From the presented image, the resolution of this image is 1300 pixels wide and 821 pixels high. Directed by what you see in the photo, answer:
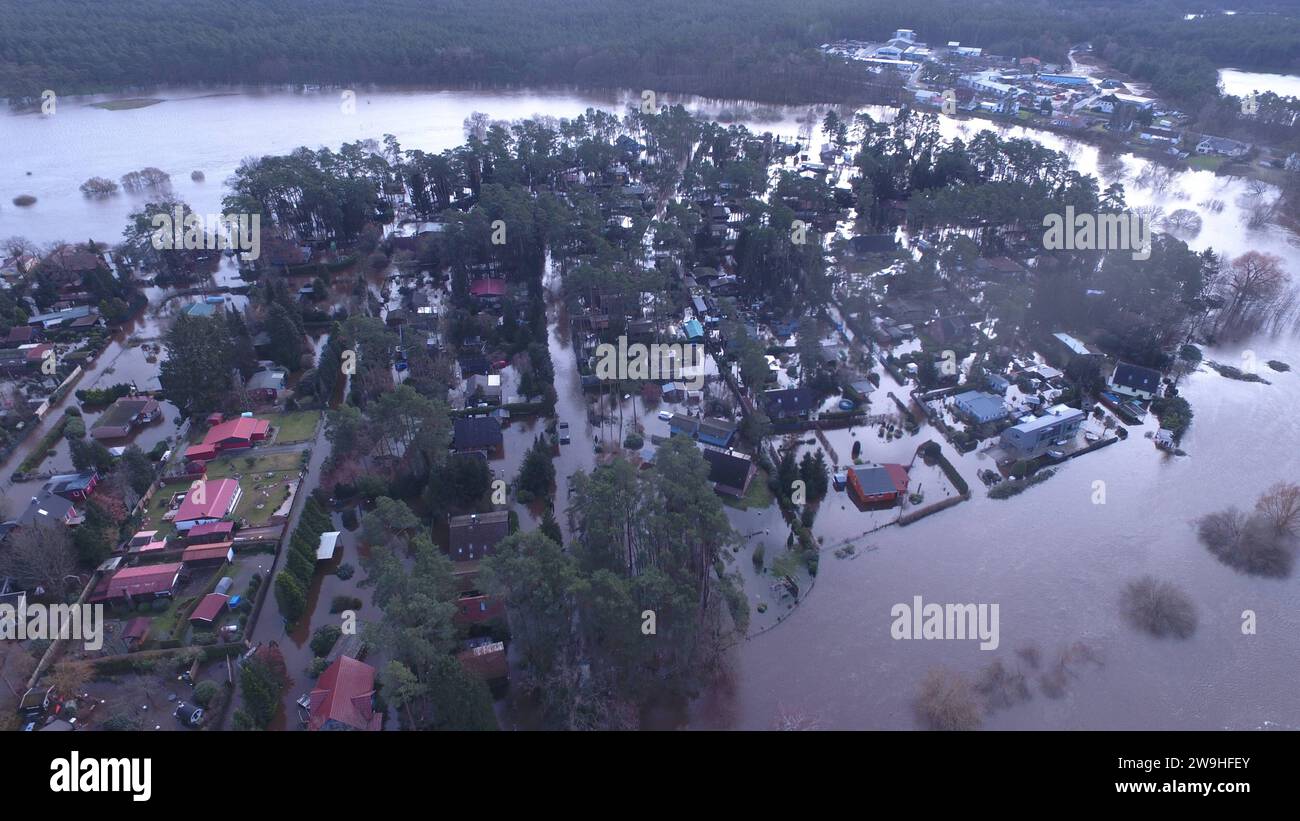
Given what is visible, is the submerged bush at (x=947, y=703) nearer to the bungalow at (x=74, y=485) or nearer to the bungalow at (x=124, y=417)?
the bungalow at (x=74, y=485)

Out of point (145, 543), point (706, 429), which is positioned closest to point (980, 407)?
point (706, 429)

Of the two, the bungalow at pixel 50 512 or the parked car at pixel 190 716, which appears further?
the bungalow at pixel 50 512

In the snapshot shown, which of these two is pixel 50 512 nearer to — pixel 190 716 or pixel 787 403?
pixel 190 716

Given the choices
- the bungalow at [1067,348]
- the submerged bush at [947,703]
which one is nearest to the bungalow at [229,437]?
the submerged bush at [947,703]

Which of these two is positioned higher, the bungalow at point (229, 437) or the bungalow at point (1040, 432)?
the bungalow at point (1040, 432)

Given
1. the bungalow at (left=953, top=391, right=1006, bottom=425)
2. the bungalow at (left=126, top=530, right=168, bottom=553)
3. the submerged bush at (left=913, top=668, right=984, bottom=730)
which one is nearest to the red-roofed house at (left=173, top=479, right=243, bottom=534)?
the bungalow at (left=126, top=530, right=168, bottom=553)

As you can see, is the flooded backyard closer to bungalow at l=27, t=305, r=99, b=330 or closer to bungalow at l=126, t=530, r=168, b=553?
Result: bungalow at l=27, t=305, r=99, b=330

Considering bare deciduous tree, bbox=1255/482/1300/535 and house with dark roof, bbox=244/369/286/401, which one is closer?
bare deciduous tree, bbox=1255/482/1300/535
